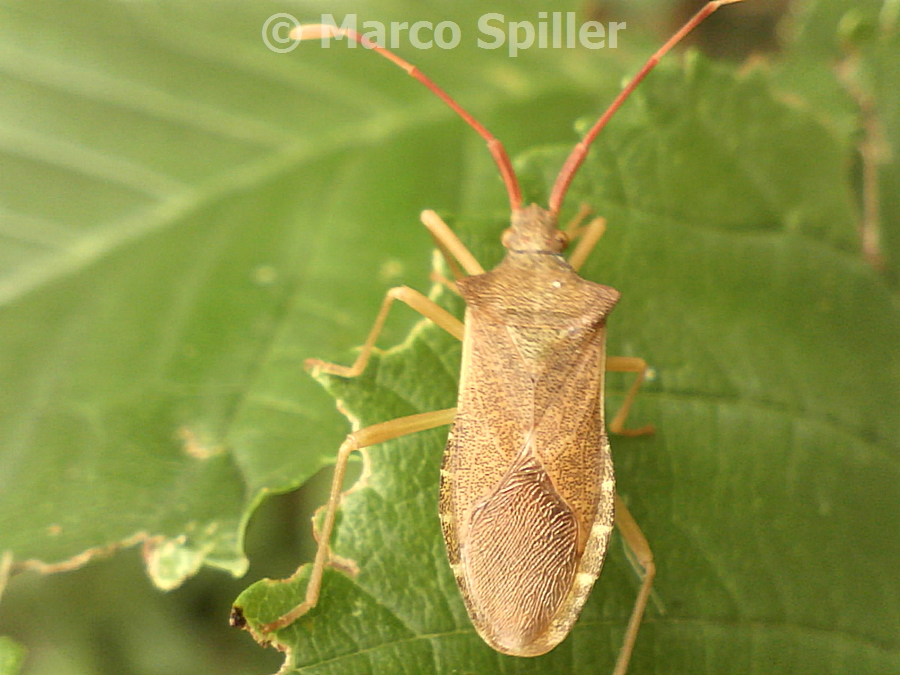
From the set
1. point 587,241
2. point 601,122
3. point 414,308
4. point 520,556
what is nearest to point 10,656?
point 520,556

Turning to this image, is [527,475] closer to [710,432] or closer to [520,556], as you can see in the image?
[520,556]

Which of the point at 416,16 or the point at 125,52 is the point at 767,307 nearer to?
the point at 416,16

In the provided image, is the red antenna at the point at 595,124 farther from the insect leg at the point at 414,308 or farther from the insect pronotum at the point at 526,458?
the insect leg at the point at 414,308

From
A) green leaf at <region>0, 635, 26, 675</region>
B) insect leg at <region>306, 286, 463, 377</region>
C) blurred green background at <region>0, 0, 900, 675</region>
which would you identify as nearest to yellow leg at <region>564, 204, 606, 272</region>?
blurred green background at <region>0, 0, 900, 675</region>

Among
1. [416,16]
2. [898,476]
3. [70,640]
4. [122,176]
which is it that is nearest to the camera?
[898,476]

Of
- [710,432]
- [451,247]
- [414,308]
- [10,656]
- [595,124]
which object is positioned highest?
[595,124]

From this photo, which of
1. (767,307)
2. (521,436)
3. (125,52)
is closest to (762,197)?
(767,307)

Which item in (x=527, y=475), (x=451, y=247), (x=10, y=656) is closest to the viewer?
(x=10, y=656)
